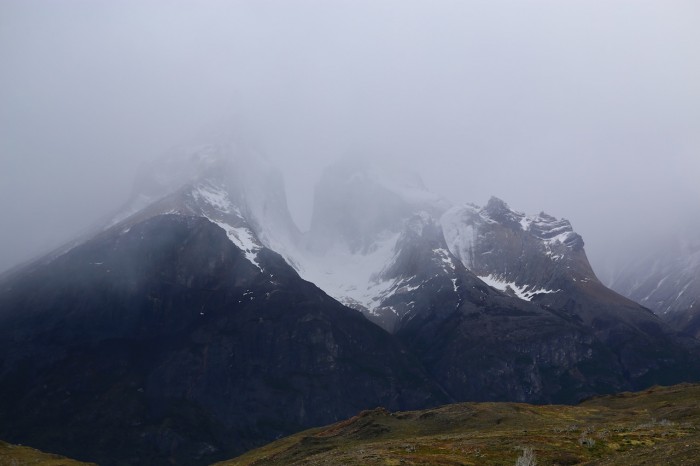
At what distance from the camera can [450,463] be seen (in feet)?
240

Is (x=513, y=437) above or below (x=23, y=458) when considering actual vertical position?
below

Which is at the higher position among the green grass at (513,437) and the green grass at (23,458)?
the green grass at (23,458)

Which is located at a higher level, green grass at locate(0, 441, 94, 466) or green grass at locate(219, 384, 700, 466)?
green grass at locate(0, 441, 94, 466)

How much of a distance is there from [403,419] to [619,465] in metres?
102

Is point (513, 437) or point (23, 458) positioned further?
point (23, 458)

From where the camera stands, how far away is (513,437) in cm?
9569

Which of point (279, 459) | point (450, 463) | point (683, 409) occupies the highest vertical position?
point (279, 459)

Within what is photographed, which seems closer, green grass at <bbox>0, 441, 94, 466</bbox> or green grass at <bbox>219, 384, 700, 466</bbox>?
green grass at <bbox>219, 384, 700, 466</bbox>

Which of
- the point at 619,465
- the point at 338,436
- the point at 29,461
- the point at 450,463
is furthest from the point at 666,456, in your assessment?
the point at 29,461

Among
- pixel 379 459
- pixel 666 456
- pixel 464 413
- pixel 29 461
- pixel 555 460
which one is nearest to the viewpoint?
pixel 666 456

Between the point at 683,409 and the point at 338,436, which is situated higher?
the point at 338,436

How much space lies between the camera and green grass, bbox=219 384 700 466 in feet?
234

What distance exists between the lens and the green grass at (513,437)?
7144cm

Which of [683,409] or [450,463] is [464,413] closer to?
[683,409]
